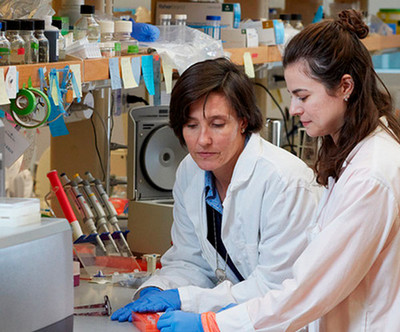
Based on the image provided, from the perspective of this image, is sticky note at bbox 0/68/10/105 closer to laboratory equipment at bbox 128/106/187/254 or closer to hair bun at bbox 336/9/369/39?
hair bun at bbox 336/9/369/39

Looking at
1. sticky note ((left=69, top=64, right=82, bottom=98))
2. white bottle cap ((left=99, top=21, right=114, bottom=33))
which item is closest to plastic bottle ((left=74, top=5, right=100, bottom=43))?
white bottle cap ((left=99, top=21, right=114, bottom=33))

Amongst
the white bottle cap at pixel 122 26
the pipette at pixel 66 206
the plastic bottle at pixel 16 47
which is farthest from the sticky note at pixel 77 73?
the pipette at pixel 66 206

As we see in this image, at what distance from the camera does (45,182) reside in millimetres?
4059

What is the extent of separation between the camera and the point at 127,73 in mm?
2078

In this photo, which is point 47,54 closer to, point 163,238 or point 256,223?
point 256,223

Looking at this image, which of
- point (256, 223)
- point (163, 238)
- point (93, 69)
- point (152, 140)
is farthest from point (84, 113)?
point (256, 223)

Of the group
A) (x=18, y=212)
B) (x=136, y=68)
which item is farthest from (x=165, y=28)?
(x=18, y=212)

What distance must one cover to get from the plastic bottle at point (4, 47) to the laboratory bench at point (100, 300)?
2.14ft

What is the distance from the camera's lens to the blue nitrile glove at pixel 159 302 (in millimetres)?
1783

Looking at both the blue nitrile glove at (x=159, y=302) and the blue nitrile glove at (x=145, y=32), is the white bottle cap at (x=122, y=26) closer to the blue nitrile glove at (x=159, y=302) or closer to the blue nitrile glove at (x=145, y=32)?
the blue nitrile glove at (x=145, y=32)

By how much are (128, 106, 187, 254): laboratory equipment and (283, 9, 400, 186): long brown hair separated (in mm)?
1046

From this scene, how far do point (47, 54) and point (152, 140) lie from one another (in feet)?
2.74

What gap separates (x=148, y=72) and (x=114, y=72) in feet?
0.69

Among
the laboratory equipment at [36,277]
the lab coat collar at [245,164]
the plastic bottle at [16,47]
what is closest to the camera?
the laboratory equipment at [36,277]
